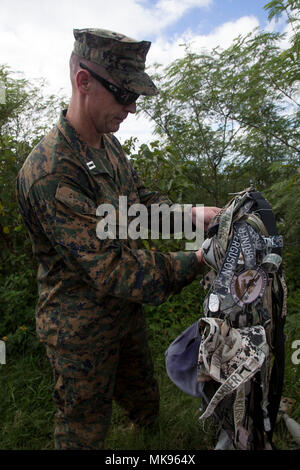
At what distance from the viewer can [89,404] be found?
190cm

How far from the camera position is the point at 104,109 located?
1.73 metres

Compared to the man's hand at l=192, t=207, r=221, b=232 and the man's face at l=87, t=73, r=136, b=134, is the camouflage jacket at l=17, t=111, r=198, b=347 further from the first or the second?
the man's hand at l=192, t=207, r=221, b=232

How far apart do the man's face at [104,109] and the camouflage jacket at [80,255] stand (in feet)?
0.39

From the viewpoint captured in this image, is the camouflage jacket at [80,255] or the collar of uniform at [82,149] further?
the collar of uniform at [82,149]

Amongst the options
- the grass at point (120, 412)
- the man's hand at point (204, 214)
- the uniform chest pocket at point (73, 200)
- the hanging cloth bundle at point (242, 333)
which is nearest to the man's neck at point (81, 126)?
the uniform chest pocket at point (73, 200)

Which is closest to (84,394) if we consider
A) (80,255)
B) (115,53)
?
(80,255)

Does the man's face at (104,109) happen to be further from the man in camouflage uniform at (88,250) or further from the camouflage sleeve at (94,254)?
the camouflage sleeve at (94,254)

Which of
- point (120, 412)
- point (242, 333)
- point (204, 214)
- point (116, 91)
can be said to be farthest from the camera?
point (120, 412)

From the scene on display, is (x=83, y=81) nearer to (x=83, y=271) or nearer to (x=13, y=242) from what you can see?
(x=83, y=271)

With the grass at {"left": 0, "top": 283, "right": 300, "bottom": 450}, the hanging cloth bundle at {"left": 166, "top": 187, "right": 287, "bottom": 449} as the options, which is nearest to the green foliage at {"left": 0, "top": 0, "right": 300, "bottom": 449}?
the grass at {"left": 0, "top": 283, "right": 300, "bottom": 450}

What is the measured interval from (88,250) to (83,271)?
0.15 meters

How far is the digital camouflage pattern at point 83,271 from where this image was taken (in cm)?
160

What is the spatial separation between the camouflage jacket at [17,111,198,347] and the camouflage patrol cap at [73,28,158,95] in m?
0.32
